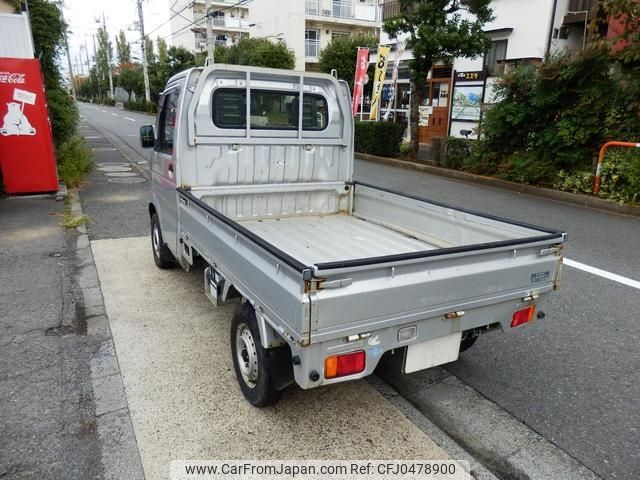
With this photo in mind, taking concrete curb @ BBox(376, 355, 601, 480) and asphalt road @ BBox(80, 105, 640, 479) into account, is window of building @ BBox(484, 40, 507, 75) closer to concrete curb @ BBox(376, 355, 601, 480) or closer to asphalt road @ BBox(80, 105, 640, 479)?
asphalt road @ BBox(80, 105, 640, 479)

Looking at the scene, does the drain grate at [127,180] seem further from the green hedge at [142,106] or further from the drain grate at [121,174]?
the green hedge at [142,106]

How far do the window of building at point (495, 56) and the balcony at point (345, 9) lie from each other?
21846mm

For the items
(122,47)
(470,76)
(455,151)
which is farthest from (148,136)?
(122,47)

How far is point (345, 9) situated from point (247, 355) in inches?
1498

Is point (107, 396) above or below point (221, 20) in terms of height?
below

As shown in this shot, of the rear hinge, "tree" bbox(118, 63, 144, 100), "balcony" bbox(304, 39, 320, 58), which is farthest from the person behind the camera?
"tree" bbox(118, 63, 144, 100)

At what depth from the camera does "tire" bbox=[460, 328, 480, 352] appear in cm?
306

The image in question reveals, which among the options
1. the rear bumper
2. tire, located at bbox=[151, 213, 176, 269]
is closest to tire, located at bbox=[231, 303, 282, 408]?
the rear bumper

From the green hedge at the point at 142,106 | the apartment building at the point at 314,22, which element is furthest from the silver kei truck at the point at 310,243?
the green hedge at the point at 142,106

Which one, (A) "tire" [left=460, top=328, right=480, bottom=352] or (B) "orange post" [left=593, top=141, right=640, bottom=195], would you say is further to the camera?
(B) "orange post" [left=593, top=141, right=640, bottom=195]

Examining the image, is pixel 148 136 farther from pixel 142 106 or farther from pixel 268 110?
pixel 142 106

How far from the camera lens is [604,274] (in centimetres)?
541

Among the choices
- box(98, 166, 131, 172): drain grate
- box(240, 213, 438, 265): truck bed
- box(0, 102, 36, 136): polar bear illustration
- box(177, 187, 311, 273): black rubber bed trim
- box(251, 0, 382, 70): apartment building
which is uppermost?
box(251, 0, 382, 70): apartment building

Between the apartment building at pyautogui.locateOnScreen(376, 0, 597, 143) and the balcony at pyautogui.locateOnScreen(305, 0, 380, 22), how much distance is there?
19884mm
